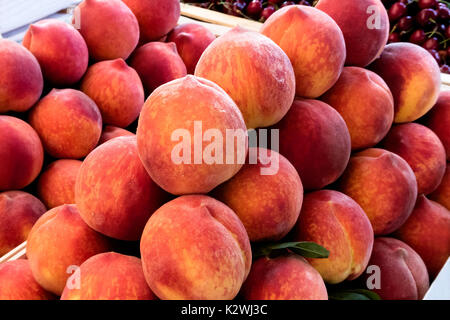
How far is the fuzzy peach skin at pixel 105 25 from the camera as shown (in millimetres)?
1132

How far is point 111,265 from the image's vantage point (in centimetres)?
50

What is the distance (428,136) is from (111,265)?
0.68 m

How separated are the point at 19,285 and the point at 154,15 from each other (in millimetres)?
902

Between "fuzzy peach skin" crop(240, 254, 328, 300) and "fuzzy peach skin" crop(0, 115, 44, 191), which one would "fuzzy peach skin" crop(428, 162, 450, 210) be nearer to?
"fuzzy peach skin" crop(240, 254, 328, 300)

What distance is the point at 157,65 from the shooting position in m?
1.24

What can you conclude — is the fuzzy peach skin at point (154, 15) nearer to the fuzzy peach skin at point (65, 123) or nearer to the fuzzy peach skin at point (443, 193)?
the fuzzy peach skin at point (65, 123)

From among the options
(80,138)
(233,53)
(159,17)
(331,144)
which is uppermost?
(233,53)

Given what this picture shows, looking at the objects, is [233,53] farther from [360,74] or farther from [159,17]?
[159,17]

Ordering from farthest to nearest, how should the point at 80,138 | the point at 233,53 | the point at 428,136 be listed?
1. the point at 80,138
2. the point at 428,136
3. the point at 233,53

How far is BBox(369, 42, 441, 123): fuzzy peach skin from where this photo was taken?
0.90 m

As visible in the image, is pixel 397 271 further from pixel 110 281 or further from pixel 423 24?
pixel 423 24

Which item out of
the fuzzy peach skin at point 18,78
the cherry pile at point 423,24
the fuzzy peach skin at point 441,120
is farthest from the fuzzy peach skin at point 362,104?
the cherry pile at point 423,24

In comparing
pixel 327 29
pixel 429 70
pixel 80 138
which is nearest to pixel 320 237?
pixel 327 29
